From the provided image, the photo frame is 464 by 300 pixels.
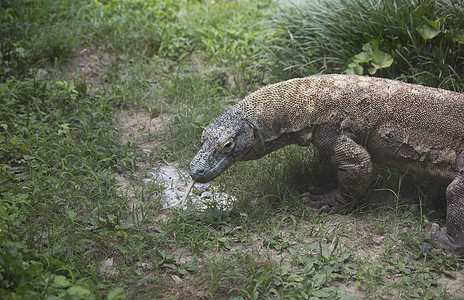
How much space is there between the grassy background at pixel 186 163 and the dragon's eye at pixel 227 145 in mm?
567

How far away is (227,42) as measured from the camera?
22.8 ft

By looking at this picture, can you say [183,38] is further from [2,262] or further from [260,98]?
[2,262]

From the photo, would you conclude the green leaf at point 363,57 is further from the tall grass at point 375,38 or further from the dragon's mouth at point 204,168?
the dragon's mouth at point 204,168

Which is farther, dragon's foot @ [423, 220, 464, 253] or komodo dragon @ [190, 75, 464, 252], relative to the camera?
komodo dragon @ [190, 75, 464, 252]

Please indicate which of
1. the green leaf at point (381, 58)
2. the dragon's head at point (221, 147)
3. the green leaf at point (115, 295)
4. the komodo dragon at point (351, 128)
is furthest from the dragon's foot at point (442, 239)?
the green leaf at point (115, 295)

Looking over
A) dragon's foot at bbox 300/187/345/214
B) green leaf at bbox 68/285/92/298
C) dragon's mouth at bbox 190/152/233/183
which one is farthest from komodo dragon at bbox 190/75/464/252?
green leaf at bbox 68/285/92/298

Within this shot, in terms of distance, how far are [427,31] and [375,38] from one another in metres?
0.60

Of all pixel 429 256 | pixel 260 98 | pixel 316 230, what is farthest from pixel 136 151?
pixel 429 256

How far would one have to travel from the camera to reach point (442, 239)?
3.55 meters

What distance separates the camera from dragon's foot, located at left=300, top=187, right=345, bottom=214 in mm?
4030

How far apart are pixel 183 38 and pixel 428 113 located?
14.0 ft

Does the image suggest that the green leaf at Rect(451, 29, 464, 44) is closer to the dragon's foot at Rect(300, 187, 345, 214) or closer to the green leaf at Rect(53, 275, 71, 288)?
the dragon's foot at Rect(300, 187, 345, 214)

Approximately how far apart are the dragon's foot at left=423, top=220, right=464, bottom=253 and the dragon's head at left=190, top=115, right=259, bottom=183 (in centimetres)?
155

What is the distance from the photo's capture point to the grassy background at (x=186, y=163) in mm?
3168
